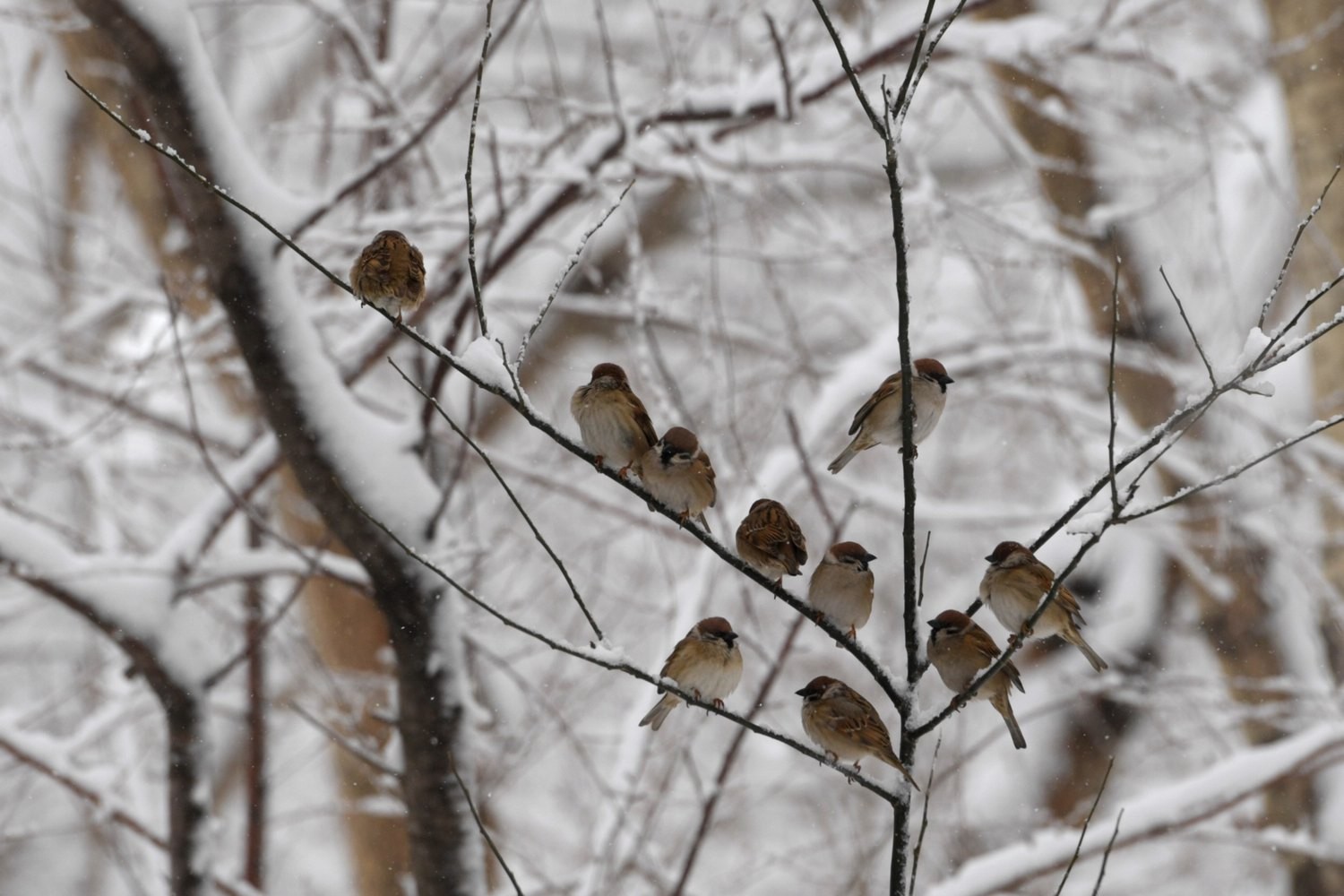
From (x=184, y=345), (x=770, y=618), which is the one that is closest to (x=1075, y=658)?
(x=770, y=618)

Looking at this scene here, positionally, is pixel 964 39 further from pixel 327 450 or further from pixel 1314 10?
pixel 1314 10

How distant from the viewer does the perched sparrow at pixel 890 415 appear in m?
2.13

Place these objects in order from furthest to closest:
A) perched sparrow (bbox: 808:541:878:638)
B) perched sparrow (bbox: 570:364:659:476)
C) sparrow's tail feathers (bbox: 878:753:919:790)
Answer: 1. perched sparrow (bbox: 570:364:659:476)
2. perched sparrow (bbox: 808:541:878:638)
3. sparrow's tail feathers (bbox: 878:753:919:790)

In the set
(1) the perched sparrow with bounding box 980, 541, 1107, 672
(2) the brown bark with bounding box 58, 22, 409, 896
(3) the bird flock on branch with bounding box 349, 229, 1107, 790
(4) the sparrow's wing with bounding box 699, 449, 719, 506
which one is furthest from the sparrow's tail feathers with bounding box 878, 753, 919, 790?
(2) the brown bark with bounding box 58, 22, 409, 896

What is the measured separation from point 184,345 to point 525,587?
3.78m

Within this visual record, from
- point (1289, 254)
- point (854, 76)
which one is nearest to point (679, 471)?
point (854, 76)

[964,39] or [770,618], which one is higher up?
[770,618]

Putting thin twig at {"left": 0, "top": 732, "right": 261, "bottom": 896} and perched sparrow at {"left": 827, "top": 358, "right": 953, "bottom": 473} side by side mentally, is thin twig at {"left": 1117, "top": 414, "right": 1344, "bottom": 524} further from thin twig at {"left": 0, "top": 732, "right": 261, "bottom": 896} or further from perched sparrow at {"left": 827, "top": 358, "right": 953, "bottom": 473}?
thin twig at {"left": 0, "top": 732, "right": 261, "bottom": 896}

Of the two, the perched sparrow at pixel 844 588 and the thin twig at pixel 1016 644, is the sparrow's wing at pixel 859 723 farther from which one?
the thin twig at pixel 1016 644

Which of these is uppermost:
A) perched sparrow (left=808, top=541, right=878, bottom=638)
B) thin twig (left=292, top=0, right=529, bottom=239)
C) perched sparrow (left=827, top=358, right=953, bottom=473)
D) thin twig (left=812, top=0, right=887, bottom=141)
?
thin twig (left=292, top=0, right=529, bottom=239)

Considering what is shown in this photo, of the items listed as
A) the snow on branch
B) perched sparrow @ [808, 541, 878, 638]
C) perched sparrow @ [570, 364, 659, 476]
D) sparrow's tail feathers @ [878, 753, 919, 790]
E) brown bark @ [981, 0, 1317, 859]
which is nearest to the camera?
sparrow's tail feathers @ [878, 753, 919, 790]

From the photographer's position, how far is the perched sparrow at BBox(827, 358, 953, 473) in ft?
7.00

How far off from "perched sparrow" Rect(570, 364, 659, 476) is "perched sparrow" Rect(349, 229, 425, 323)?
0.36 meters

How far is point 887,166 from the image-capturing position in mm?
1272
